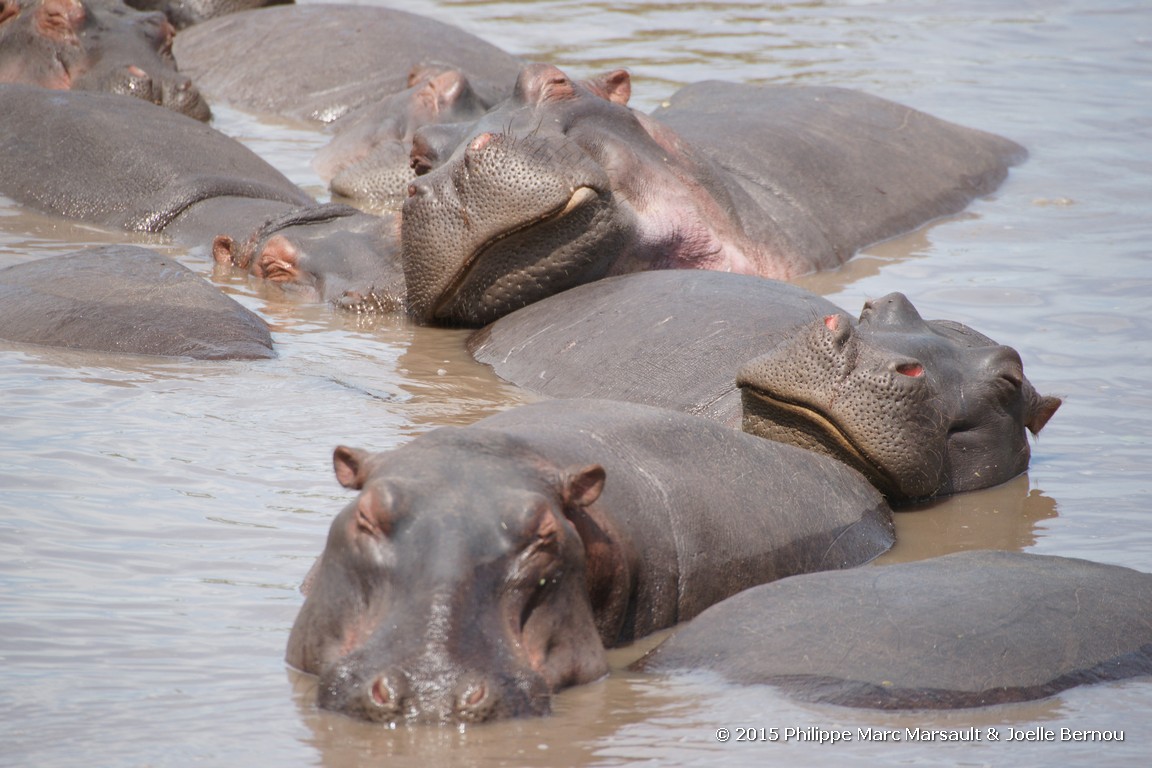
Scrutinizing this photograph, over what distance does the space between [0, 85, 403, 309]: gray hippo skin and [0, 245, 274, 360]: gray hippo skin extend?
53.7 inches

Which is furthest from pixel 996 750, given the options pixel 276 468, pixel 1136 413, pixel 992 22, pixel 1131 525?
pixel 992 22

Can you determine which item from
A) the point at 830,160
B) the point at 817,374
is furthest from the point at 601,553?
the point at 830,160

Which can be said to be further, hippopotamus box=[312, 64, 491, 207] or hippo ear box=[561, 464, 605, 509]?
hippopotamus box=[312, 64, 491, 207]

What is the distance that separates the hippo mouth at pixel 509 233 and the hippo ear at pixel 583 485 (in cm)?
309

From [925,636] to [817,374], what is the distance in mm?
1526

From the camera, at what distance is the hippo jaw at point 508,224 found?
23.5 ft

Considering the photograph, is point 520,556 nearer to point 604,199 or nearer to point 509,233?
point 509,233

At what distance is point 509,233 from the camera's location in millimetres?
7242

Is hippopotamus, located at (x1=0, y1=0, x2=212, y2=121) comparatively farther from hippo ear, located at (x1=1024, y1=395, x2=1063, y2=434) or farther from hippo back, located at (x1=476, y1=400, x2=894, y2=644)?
hippo ear, located at (x1=1024, y1=395, x2=1063, y2=434)

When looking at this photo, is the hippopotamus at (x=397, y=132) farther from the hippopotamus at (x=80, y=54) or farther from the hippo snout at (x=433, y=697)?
the hippo snout at (x=433, y=697)

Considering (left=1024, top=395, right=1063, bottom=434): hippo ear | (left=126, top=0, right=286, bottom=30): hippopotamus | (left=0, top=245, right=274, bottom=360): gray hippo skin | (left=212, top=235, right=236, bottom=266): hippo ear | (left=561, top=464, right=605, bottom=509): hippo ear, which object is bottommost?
(left=212, top=235, right=236, bottom=266): hippo ear

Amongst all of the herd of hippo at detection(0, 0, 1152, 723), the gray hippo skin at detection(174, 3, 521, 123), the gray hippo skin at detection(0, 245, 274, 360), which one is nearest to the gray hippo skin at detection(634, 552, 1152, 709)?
the herd of hippo at detection(0, 0, 1152, 723)

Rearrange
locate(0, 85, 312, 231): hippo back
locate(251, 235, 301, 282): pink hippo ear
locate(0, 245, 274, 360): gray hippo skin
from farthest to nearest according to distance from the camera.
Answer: locate(0, 85, 312, 231): hippo back → locate(251, 235, 301, 282): pink hippo ear → locate(0, 245, 274, 360): gray hippo skin

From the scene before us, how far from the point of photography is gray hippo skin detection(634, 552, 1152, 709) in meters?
4.08
